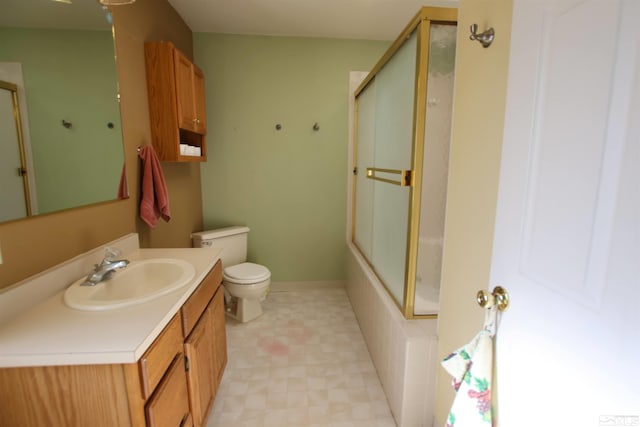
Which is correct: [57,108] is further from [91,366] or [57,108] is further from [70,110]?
[91,366]

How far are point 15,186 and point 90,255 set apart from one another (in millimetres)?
417

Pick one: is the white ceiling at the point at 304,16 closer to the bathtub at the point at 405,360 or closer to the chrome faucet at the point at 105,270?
the chrome faucet at the point at 105,270

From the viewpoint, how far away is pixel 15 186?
41.8 inches

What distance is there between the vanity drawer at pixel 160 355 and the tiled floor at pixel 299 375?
778 mm

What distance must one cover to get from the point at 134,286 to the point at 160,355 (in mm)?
497

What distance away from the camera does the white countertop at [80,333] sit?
2.55 feet

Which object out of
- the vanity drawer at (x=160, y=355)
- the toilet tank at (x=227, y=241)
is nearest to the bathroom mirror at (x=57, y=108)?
the vanity drawer at (x=160, y=355)

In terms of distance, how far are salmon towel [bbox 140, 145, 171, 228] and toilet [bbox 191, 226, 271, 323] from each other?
0.79m

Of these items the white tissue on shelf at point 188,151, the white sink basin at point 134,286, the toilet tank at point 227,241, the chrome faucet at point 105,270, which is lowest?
the toilet tank at point 227,241

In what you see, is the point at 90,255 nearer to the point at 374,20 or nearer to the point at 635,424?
the point at 635,424

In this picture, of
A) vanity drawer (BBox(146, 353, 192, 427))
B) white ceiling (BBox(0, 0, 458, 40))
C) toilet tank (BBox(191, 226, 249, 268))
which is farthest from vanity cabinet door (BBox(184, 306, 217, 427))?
white ceiling (BBox(0, 0, 458, 40))

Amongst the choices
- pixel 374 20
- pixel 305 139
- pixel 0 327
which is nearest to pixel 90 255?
pixel 0 327

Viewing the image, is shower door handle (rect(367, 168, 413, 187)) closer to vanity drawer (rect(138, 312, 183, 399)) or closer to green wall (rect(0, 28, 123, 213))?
vanity drawer (rect(138, 312, 183, 399))

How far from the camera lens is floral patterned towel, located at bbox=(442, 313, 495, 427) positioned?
0.90 metres
